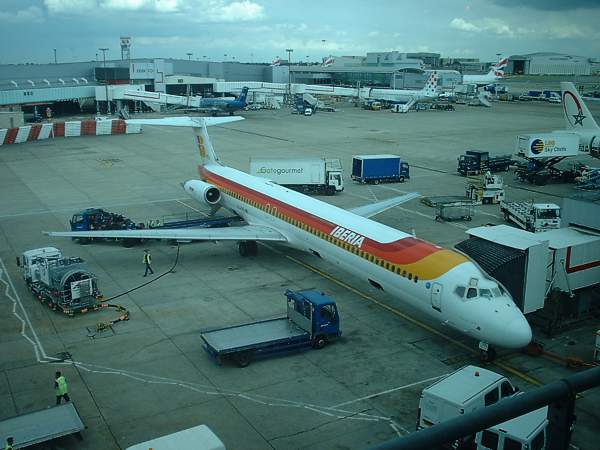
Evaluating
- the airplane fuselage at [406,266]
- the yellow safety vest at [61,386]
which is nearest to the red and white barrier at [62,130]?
the airplane fuselage at [406,266]

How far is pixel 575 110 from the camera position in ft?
176

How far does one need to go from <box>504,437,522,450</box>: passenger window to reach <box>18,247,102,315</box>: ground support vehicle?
17.0 meters

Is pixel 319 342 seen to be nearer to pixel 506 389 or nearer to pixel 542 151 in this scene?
pixel 506 389

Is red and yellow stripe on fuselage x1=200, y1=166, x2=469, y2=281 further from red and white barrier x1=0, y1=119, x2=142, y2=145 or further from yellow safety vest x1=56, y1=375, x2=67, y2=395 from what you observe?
red and white barrier x1=0, y1=119, x2=142, y2=145

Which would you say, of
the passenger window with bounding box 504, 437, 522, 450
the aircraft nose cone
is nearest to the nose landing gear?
the aircraft nose cone

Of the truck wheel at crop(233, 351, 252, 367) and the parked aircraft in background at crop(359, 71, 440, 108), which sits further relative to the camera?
the parked aircraft in background at crop(359, 71, 440, 108)

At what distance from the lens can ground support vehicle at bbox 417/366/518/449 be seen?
1561cm

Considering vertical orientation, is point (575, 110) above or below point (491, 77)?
below

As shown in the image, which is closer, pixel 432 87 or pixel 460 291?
pixel 460 291

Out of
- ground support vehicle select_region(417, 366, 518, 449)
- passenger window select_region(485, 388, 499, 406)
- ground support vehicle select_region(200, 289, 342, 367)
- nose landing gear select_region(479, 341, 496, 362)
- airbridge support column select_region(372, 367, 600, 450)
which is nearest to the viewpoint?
airbridge support column select_region(372, 367, 600, 450)

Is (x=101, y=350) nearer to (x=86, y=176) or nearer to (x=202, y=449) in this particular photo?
(x=202, y=449)

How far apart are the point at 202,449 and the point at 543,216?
28637 mm

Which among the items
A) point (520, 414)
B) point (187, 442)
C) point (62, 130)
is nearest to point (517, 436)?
point (187, 442)

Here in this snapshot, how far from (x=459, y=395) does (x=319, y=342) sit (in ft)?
21.5
